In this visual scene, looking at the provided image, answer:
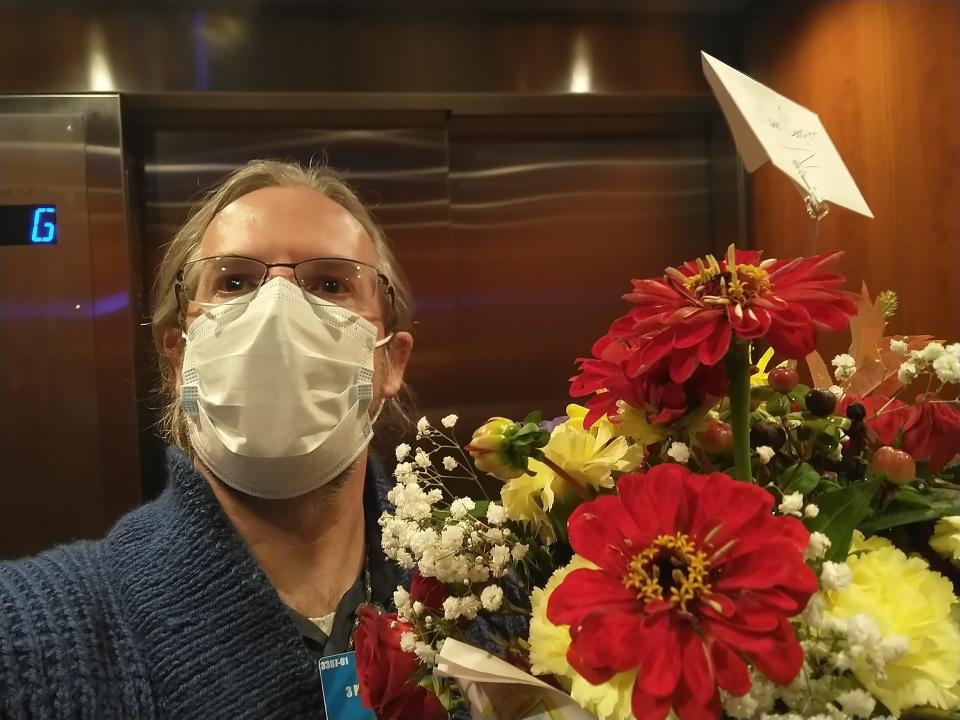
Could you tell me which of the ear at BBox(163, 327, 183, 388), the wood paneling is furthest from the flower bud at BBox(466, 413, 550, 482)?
the wood paneling

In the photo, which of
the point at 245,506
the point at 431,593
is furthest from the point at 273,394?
the point at 431,593

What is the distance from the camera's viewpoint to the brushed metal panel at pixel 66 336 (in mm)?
1692

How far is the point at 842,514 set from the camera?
361mm

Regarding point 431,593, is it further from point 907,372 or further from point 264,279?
point 264,279

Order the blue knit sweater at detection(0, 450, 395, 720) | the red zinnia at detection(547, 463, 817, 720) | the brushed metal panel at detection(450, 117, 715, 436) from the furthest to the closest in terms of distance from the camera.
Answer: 1. the brushed metal panel at detection(450, 117, 715, 436)
2. the blue knit sweater at detection(0, 450, 395, 720)
3. the red zinnia at detection(547, 463, 817, 720)

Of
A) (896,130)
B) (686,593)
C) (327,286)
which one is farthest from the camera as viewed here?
(896,130)

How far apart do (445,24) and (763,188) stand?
3.20ft

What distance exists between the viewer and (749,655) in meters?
0.29

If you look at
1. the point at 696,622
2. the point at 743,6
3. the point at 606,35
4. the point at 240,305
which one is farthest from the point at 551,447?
the point at 743,6

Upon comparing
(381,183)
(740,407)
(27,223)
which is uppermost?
(381,183)

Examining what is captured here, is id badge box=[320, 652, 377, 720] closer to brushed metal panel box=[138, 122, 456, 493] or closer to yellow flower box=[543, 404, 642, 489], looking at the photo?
yellow flower box=[543, 404, 642, 489]

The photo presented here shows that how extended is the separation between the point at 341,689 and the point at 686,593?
0.58 m

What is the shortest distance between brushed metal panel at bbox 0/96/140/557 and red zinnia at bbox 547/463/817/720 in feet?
5.60

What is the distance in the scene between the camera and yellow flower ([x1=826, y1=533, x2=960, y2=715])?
32 centimetres
